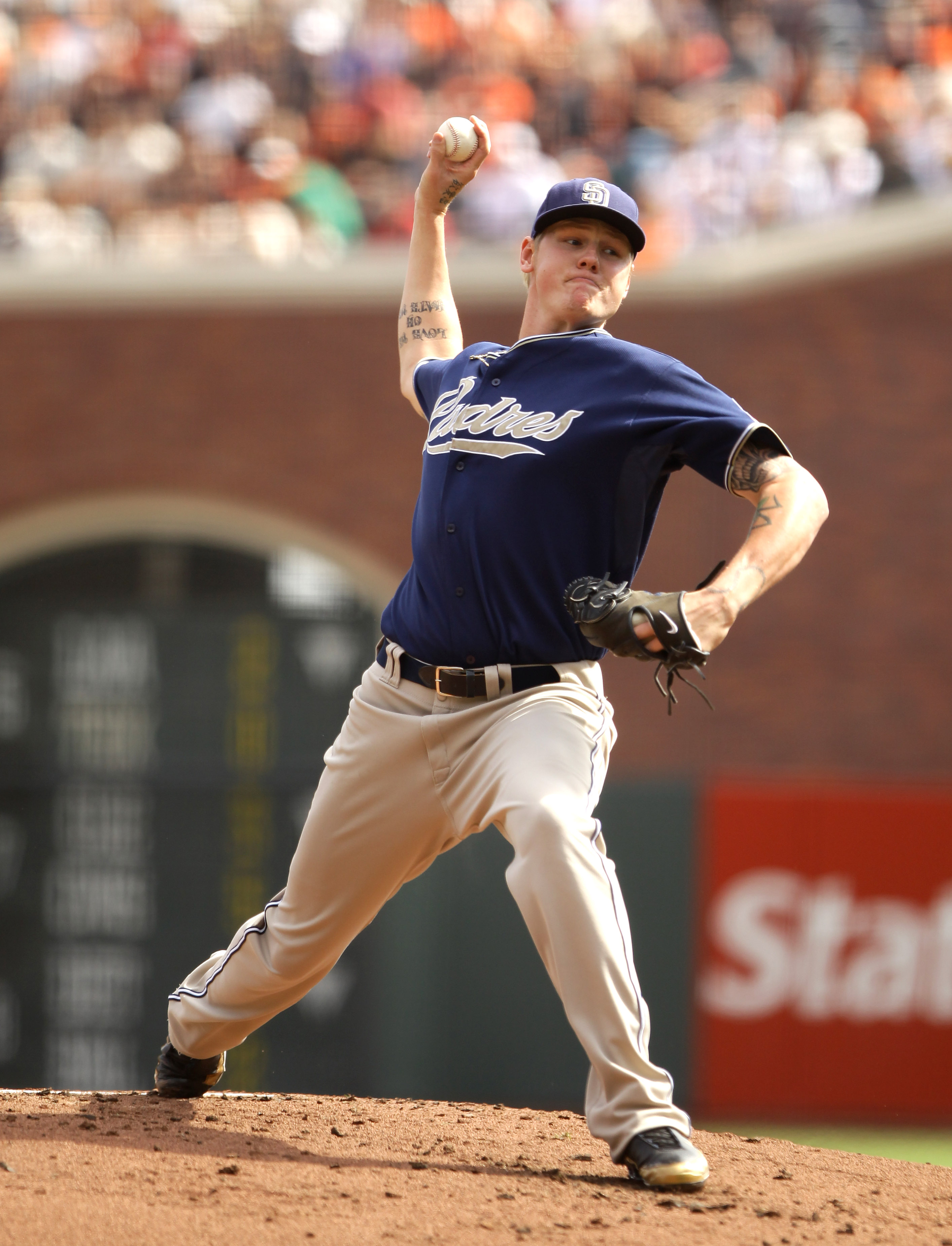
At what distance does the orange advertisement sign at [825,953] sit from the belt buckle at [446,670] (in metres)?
6.46

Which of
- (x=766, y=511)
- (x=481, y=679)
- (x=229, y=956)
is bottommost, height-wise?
(x=229, y=956)

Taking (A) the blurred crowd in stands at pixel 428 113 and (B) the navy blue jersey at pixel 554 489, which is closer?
(B) the navy blue jersey at pixel 554 489

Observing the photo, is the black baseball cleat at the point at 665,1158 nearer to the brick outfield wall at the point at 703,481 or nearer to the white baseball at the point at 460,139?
the white baseball at the point at 460,139

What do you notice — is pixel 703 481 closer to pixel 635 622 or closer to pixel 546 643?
pixel 546 643

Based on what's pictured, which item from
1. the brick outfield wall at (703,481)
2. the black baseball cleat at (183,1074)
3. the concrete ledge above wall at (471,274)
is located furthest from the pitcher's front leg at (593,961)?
the concrete ledge above wall at (471,274)

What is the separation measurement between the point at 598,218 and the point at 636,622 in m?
0.98

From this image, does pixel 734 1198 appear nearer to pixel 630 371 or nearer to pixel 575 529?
pixel 575 529

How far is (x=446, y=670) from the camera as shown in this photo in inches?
128

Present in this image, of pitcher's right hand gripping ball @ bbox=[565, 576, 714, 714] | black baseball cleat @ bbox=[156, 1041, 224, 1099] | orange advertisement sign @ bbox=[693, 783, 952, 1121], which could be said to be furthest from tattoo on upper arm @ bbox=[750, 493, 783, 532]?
orange advertisement sign @ bbox=[693, 783, 952, 1121]

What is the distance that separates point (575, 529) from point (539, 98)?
8022 millimetres

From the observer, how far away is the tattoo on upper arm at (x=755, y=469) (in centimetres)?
304

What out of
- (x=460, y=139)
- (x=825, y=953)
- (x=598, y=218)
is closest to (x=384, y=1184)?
(x=598, y=218)


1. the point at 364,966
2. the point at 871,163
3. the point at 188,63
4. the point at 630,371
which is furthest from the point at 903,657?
the point at 630,371

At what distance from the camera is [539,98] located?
1052cm
